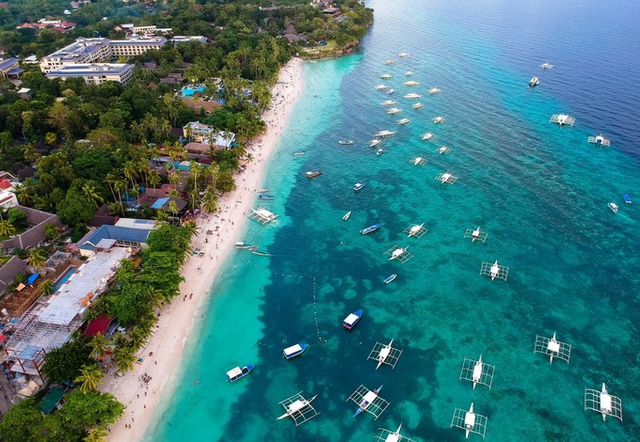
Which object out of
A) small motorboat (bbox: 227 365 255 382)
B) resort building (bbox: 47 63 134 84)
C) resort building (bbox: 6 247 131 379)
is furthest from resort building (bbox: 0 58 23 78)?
small motorboat (bbox: 227 365 255 382)

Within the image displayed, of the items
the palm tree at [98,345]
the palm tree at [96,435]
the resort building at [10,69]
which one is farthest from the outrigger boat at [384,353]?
the resort building at [10,69]

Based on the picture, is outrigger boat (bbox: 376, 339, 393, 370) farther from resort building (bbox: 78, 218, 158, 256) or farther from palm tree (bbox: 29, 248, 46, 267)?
palm tree (bbox: 29, 248, 46, 267)

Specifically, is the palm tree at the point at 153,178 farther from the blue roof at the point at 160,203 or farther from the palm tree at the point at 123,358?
the palm tree at the point at 123,358

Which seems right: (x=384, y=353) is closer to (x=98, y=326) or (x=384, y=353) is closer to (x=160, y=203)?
(x=98, y=326)

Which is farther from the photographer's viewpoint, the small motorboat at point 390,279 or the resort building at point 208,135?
the resort building at point 208,135

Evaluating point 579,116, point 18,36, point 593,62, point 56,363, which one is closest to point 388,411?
point 56,363

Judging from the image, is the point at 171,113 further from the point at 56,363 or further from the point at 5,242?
the point at 56,363
